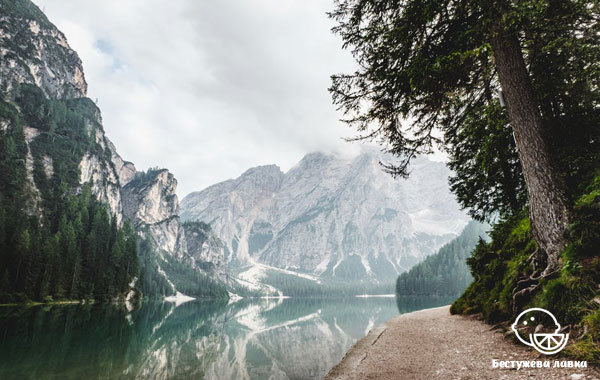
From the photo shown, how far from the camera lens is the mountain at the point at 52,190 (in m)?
62.6

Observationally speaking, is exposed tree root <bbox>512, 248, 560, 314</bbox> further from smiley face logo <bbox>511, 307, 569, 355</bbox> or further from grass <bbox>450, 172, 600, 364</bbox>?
smiley face logo <bbox>511, 307, 569, 355</bbox>

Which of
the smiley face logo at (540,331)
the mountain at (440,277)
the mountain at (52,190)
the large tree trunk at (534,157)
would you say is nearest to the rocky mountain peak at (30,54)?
the mountain at (52,190)

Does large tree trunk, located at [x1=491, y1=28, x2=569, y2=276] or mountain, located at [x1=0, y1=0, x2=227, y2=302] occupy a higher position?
mountain, located at [x1=0, y1=0, x2=227, y2=302]

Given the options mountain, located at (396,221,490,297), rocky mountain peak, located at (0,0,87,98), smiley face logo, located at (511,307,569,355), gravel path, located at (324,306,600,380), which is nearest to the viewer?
gravel path, located at (324,306,600,380)

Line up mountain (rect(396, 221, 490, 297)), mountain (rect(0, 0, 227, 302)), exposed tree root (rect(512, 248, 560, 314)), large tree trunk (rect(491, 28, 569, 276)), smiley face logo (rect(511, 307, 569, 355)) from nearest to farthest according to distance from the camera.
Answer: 1. smiley face logo (rect(511, 307, 569, 355))
2. large tree trunk (rect(491, 28, 569, 276))
3. exposed tree root (rect(512, 248, 560, 314))
4. mountain (rect(0, 0, 227, 302))
5. mountain (rect(396, 221, 490, 297))

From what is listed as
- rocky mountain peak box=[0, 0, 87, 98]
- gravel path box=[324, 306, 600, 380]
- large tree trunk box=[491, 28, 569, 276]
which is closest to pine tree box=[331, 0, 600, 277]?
large tree trunk box=[491, 28, 569, 276]

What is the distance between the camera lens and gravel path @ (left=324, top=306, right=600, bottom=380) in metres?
5.39

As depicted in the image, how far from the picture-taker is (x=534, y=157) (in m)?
7.48

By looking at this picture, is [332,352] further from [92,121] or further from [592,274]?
[92,121]

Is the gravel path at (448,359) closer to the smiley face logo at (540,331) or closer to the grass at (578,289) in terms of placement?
the smiley face logo at (540,331)

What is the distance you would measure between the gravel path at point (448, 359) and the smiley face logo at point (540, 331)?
0.18m

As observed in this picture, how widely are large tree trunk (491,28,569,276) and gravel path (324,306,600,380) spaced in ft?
7.34

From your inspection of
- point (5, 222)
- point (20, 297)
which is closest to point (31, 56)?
point (5, 222)

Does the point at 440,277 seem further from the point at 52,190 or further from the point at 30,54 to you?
the point at 30,54
